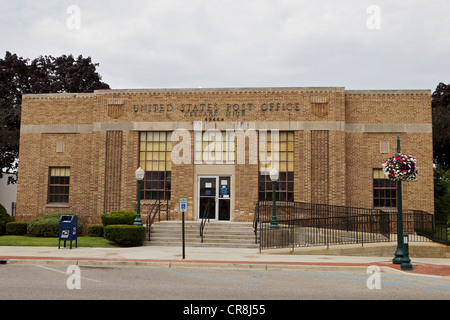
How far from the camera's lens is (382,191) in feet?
79.3

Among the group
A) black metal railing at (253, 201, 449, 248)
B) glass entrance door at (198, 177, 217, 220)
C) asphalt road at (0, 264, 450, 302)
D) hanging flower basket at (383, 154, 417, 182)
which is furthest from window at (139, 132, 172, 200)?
hanging flower basket at (383, 154, 417, 182)

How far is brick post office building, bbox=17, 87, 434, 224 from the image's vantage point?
23547 mm

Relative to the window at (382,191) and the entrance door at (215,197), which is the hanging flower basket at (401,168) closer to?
the window at (382,191)

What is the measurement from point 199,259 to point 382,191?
12.9 metres

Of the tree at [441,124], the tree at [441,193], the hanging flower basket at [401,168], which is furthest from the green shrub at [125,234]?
the tree at [441,124]

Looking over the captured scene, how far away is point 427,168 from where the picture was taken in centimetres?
2377

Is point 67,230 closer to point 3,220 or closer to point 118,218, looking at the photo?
point 118,218

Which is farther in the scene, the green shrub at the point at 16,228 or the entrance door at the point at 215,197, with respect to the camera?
A: the entrance door at the point at 215,197

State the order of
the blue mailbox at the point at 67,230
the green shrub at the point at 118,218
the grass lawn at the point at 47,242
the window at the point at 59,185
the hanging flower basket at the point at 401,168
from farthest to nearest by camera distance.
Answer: the window at the point at 59,185, the green shrub at the point at 118,218, the grass lawn at the point at 47,242, the blue mailbox at the point at 67,230, the hanging flower basket at the point at 401,168

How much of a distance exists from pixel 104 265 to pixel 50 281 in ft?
11.0

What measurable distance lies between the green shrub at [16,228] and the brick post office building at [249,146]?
2.84 metres

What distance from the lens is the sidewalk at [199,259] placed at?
1404 centimetres

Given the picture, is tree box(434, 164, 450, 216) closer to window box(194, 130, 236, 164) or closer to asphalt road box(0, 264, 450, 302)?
window box(194, 130, 236, 164)
